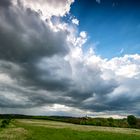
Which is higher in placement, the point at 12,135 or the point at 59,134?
the point at 59,134

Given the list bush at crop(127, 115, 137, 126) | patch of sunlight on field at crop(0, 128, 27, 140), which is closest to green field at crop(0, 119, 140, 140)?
patch of sunlight on field at crop(0, 128, 27, 140)

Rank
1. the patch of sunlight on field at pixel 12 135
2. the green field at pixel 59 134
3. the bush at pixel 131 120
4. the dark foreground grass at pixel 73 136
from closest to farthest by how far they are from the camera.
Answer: the patch of sunlight on field at pixel 12 135 < the green field at pixel 59 134 < the dark foreground grass at pixel 73 136 < the bush at pixel 131 120

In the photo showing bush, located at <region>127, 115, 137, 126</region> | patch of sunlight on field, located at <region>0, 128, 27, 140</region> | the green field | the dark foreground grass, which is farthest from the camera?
bush, located at <region>127, 115, 137, 126</region>

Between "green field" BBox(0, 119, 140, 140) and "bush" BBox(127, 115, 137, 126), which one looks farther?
"bush" BBox(127, 115, 137, 126)

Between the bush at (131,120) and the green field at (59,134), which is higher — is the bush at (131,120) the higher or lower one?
the higher one

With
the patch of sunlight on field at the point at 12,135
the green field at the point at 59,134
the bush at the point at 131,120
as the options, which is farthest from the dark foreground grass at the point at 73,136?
the bush at the point at 131,120

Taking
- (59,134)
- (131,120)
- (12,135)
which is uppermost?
(131,120)

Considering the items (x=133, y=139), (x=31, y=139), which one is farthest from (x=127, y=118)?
(x=31, y=139)

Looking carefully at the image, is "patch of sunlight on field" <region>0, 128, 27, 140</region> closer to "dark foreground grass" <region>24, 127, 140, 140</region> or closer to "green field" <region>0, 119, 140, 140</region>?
"green field" <region>0, 119, 140, 140</region>

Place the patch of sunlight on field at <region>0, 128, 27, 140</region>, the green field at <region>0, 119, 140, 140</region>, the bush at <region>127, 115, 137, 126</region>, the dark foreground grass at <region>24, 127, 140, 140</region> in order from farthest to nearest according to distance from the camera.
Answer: the bush at <region>127, 115, 137, 126</region>
the dark foreground grass at <region>24, 127, 140, 140</region>
the green field at <region>0, 119, 140, 140</region>
the patch of sunlight on field at <region>0, 128, 27, 140</region>

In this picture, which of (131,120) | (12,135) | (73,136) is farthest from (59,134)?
(131,120)

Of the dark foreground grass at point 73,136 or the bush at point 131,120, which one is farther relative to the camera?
the bush at point 131,120

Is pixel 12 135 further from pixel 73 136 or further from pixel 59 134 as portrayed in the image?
pixel 73 136

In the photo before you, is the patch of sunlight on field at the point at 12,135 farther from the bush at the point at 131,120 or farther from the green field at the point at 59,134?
the bush at the point at 131,120
